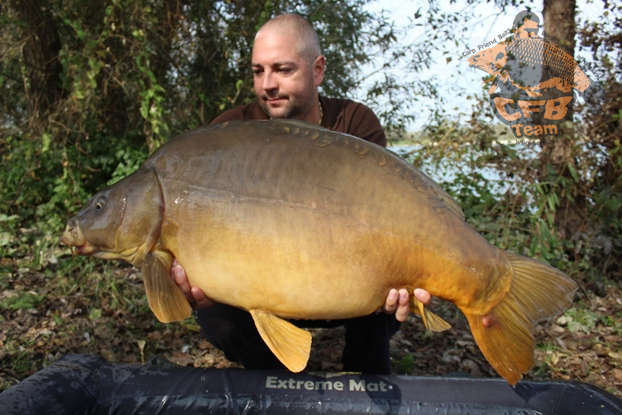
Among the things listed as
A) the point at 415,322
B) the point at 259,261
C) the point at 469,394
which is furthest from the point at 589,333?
the point at 259,261

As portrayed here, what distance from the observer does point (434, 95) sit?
4.04 metres

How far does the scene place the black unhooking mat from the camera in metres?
1.57

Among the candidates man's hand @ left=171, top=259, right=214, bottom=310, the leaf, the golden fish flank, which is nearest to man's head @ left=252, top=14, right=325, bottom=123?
the golden fish flank

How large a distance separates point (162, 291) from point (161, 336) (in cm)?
117

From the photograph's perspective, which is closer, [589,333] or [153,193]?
[153,193]

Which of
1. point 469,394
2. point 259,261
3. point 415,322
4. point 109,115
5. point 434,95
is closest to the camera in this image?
point 259,261

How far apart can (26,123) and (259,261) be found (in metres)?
3.11

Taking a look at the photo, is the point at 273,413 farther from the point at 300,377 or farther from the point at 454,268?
the point at 454,268

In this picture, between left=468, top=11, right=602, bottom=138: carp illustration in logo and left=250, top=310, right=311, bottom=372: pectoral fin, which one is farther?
left=468, top=11, right=602, bottom=138: carp illustration in logo

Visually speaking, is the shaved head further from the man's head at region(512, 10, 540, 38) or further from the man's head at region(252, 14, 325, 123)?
the man's head at region(512, 10, 540, 38)

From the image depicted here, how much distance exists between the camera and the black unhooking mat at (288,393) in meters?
1.57

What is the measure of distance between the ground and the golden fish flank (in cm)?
93

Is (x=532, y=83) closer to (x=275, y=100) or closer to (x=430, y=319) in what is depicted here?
(x=275, y=100)

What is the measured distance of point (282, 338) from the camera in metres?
1.31
